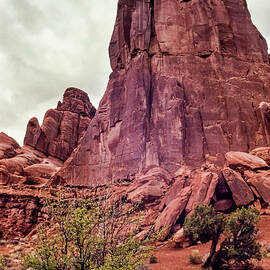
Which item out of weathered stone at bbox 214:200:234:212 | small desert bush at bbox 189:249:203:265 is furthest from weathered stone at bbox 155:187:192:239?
small desert bush at bbox 189:249:203:265

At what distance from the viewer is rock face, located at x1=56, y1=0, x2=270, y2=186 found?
29734mm

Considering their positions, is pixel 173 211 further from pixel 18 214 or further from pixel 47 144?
pixel 47 144

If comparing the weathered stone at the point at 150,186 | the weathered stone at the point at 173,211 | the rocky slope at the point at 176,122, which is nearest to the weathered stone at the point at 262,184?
the rocky slope at the point at 176,122

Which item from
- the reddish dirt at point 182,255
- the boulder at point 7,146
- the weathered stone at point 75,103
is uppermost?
the weathered stone at point 75,103

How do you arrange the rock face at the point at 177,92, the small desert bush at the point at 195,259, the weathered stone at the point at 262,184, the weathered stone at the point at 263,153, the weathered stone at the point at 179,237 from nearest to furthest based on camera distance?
the small desert bush at the point at 195,259 < the weathered stone at the point at 179,237 < the weathered stone at the point at 262,184 < the weathered stone at the point at 263,153 < the rock face at the point at 177,92

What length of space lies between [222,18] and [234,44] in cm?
380

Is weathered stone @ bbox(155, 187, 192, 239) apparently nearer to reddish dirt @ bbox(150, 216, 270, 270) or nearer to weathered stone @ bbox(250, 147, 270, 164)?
reddish dirt @ bbox(150, 216, 270, 270)

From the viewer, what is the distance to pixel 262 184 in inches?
894

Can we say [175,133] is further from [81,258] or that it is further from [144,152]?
[81,258]

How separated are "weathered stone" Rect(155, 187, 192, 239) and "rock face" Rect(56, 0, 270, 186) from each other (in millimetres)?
4941

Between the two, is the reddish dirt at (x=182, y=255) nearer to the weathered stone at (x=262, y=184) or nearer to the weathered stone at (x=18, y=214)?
the weathered stone at (x=262, y=184)

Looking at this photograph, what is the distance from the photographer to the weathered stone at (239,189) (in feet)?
73.4

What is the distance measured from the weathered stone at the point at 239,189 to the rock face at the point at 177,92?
5.05m

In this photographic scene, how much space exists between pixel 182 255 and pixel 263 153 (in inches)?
542
